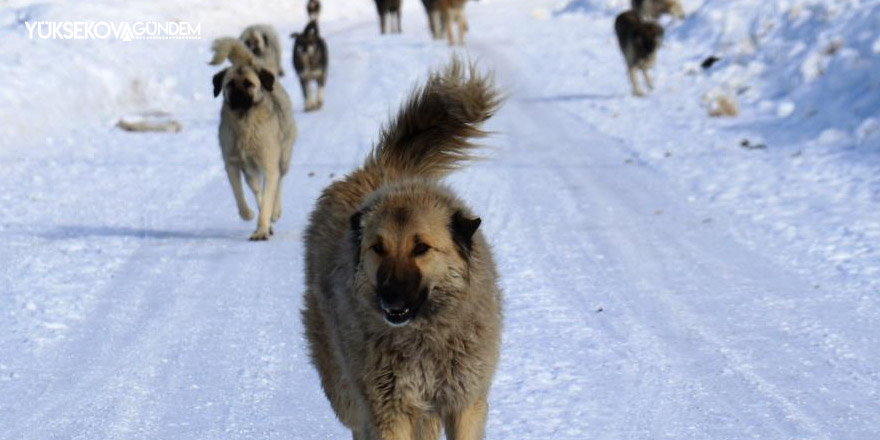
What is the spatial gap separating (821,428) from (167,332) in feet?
13.0

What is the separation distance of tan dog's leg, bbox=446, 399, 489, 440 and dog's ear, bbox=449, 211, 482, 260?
0.59 metres

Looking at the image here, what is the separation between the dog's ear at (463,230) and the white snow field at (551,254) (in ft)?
4.30

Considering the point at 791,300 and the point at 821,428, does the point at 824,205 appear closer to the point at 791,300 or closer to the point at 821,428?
the point at 791,300

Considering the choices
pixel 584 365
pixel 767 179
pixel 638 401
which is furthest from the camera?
pixel 767 179

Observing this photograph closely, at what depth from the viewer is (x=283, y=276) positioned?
29.8 feet

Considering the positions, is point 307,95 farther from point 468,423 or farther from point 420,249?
point 420,249

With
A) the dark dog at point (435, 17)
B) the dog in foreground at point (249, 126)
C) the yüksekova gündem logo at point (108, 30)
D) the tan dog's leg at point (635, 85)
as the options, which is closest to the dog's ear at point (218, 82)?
the dog in foreground at point (249, 126)

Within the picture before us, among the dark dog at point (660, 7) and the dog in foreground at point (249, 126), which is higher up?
the dark dog at point (660, 7)

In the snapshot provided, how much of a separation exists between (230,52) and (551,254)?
3719 millimetres

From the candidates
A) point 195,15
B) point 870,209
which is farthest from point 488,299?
point 195,15

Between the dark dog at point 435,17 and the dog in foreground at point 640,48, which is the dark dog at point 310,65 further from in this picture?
the dark dog at point 435,17

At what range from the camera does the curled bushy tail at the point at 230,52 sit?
10.9 m

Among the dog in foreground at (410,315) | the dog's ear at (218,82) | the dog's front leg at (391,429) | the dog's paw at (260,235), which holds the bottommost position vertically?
the dog's paw at (260,235)

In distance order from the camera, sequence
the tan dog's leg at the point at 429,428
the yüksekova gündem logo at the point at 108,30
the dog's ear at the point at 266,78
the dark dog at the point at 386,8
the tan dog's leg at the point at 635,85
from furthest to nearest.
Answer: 1. the dark dog at the point at 386,8
2. the yüksekova gündem logo at the point at 108,30
3. the tan dog's leg at the point at 635,85
4. the dog's ear at the point at 266,78
5. the tan dog's leg at the point at 429,428
